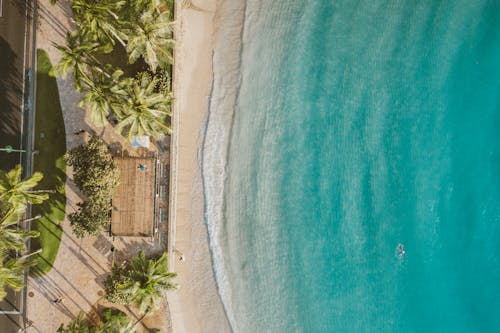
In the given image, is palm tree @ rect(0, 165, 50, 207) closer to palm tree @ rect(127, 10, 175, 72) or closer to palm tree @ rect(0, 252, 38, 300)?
palm tree @ rect(0, 252, 38, 300)

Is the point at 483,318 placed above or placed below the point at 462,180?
below

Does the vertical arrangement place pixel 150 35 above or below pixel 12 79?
above

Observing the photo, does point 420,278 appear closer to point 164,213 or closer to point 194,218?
point 194,218

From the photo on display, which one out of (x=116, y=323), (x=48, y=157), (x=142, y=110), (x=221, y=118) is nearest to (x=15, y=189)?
(x=48, y=157)

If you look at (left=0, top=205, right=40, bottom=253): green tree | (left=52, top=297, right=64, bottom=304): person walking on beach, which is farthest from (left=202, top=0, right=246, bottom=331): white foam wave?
(left=0, top=205, right=40, bottom=253): green tree

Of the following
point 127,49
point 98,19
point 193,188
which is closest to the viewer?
point 98,19

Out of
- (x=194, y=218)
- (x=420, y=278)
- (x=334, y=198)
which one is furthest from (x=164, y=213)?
(x=420, y=278)

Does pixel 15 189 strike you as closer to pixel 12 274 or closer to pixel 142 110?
pixel 12 274
